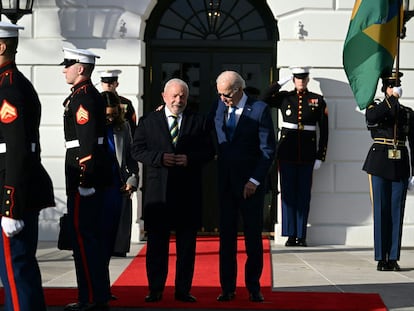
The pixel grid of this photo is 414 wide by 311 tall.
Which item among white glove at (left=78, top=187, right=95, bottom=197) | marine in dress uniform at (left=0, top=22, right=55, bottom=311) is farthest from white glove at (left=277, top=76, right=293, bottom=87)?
marine in dress uniform at (left=0, top=22, right=55, bottom=311)

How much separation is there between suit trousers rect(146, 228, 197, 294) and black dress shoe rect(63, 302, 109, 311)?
2.07 ft

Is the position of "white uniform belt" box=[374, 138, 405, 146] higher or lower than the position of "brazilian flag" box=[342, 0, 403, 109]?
lower

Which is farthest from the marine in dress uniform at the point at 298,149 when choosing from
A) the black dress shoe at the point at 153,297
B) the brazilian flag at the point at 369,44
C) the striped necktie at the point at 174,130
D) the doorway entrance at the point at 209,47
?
the black dress shoe at the point at 153,297

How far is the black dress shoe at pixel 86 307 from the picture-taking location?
7121 mm

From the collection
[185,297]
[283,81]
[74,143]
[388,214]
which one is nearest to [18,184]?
[74,143]

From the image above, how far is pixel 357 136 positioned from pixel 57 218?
12.4 feet

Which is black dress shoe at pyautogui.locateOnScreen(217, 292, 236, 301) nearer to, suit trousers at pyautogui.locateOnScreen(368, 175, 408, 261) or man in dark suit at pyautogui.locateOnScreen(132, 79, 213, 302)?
man in dark suit at pyautogui.locateOnScreen(132, 79, 213, 302)

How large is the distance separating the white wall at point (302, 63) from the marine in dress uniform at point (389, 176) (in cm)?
241

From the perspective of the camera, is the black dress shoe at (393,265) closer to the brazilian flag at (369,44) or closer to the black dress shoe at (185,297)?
the brazilian flag at (369,44)

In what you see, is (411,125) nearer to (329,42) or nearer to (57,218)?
(329,42)

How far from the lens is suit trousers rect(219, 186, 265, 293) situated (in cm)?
779

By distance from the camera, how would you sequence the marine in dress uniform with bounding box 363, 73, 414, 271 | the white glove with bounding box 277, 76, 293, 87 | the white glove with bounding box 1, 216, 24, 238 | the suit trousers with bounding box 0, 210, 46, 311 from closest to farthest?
the white glove with bounding box 1, 216, 24, 238, the suit trousers with bounding box 0, 210, 46, 311, the marine in dress uniform with bounding box 363, 73, 414, 271, the white glove with bounding box 277, 76, 293, 87

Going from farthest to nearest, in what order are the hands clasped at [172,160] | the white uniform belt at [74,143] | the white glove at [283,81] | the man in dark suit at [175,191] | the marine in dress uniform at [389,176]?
1. the white glove at [283,81]
2. the marine in dress uniform at [389,176]
3. the man in dark suit at [175,191]
4. the hands clasped at [172,160]
5. the white uniform belt at [74,143]

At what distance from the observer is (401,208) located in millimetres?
9922
